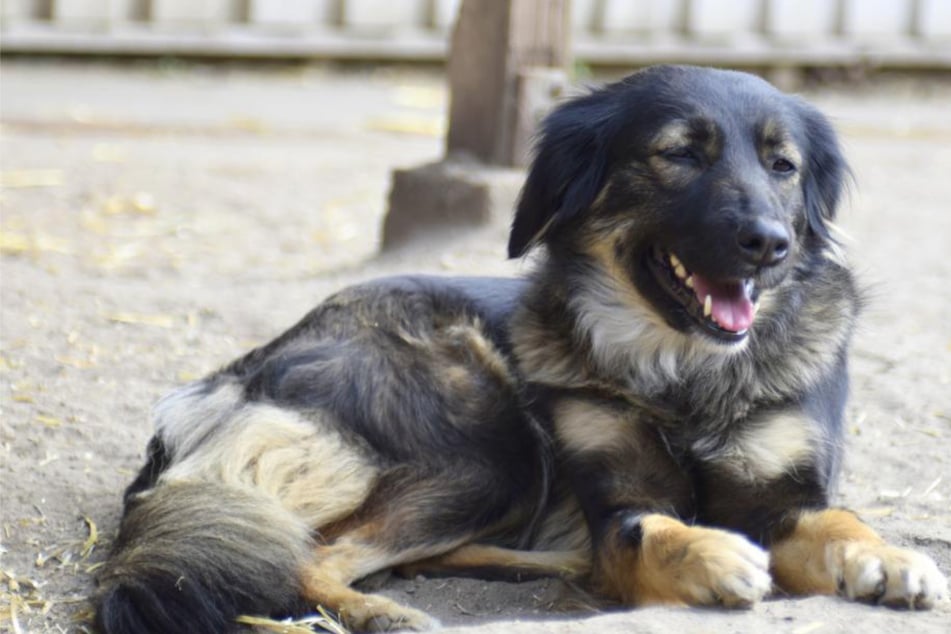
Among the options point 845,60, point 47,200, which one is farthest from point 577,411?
point 845,60

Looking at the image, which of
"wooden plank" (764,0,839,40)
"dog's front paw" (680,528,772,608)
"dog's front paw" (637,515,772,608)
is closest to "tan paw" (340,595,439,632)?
"dog's front paw" (637,515,772,608)

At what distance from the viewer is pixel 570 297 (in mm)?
4613

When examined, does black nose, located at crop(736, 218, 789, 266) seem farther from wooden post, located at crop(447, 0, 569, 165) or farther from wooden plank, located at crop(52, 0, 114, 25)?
wooden plank, located at crop(52, 0, 114, 25)

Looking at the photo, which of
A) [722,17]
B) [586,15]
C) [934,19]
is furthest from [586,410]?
[934,19]

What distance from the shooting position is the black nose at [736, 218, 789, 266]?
4.00 m

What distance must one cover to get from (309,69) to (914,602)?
983cm

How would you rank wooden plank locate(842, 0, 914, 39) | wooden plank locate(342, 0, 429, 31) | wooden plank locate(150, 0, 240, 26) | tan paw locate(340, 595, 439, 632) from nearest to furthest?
tan paw locate(340, 595, 439, 632)
wooden plank locate(150, 0, 240, 26)
wooden plank locate(342, 0, 429, 31)
wooden plank locate(842, 0, 914, 39)

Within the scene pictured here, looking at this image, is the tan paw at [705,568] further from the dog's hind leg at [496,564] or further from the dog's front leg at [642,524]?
the dog's hind leg at [496,564]

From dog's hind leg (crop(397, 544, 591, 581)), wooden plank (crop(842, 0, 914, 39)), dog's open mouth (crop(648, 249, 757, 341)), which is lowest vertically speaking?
dog's hind leg (crop(397, 544, 591, 581))

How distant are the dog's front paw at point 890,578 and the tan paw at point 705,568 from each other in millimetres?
203

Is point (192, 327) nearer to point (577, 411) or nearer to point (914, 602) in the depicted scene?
point (577, 411)

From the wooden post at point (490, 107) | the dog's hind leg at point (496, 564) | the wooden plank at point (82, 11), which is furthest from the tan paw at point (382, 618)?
the wooden plank at point (82, 11)

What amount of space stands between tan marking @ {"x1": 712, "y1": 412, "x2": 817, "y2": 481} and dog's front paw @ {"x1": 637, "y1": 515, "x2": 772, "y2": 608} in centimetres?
29

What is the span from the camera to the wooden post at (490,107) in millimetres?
7277
